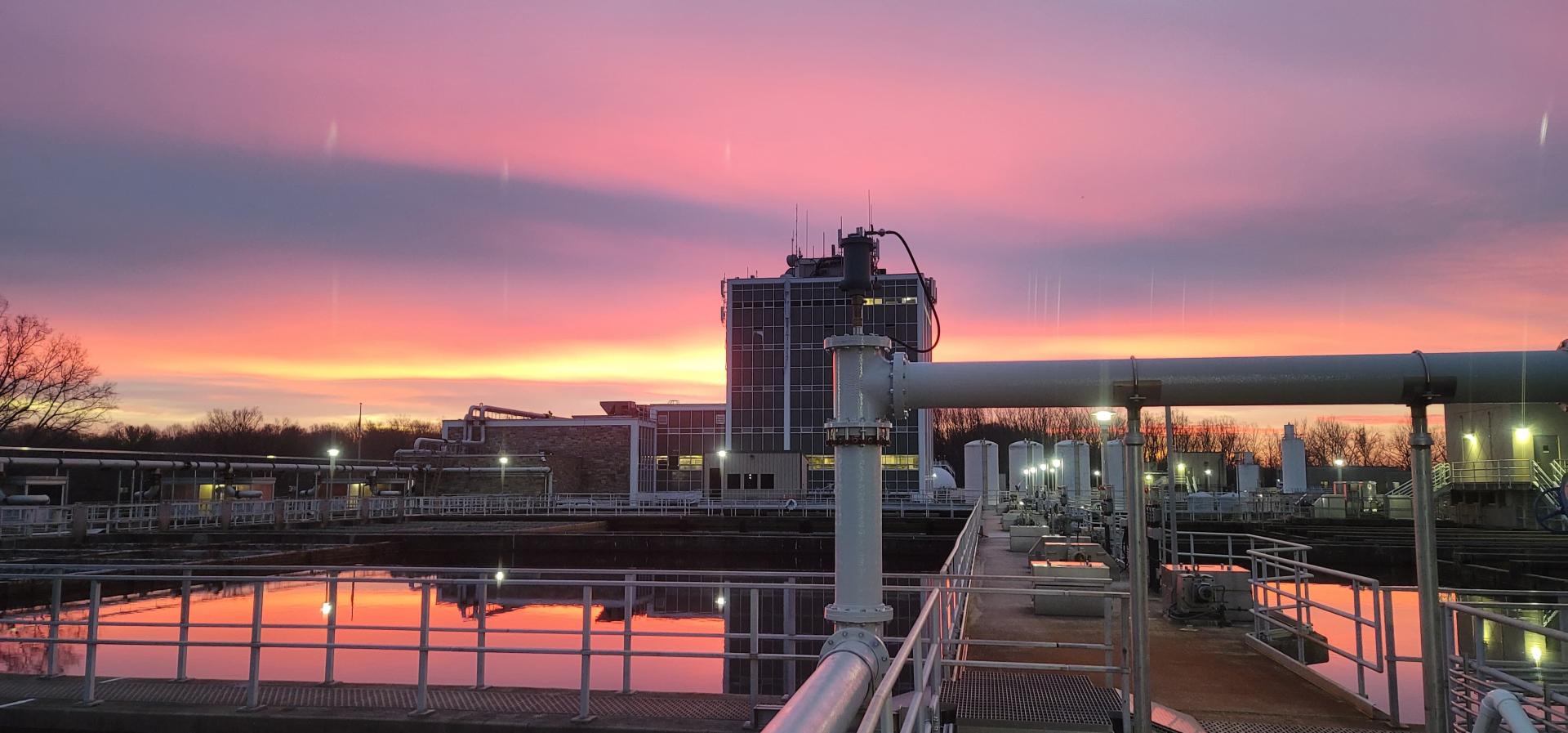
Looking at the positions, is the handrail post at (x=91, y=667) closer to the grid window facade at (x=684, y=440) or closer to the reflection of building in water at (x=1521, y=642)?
the reflection of building in water at (x=1521, y=642)

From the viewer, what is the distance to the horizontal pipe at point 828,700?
2.05 metres

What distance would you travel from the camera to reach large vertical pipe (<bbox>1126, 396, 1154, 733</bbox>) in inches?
211

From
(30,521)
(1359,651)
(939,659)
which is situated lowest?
(30,521)

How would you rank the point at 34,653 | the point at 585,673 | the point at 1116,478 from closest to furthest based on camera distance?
the point at 585,673
the point at 34,653
the point at 1116,478

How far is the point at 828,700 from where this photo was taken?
229cm

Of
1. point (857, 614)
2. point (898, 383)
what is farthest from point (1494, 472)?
point (857, 614)

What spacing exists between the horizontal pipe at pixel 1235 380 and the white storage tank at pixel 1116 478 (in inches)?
781

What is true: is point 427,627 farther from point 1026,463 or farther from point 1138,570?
point 1026,463

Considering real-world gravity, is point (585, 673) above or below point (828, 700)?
below

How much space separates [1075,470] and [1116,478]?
7.03 meters

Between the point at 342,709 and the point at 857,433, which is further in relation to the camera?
the point at 342,709

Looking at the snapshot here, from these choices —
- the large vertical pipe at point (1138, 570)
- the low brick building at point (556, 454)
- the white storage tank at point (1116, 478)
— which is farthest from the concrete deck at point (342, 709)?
the low brick building at point (556, 454)

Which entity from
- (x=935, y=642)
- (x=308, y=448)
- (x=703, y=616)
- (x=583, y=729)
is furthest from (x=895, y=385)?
(x=308, y=448)

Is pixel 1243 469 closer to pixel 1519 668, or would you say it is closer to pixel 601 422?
pixel 601 422
